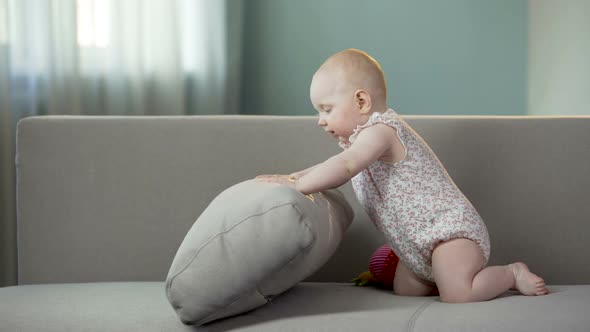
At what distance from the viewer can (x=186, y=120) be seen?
6.43 feet

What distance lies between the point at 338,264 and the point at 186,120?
52 cm

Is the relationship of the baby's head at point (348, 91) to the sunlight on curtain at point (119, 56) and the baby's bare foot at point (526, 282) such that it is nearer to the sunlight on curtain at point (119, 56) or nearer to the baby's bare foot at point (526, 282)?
the baby's bare foot at point (526, 282)

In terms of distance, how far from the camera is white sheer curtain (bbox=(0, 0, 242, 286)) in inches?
120

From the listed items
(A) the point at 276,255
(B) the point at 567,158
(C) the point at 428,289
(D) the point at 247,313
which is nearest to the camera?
(A) the point at 276,255

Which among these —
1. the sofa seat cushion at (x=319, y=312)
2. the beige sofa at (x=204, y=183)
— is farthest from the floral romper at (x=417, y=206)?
the beige sofa at (x=204, y=183)

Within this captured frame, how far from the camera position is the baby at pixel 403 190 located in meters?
1.54

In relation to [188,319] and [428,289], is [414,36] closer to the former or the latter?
[428,289]

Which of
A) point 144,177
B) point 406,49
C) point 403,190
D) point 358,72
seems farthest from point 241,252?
point 406,49

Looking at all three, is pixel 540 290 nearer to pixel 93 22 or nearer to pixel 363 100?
pixel 363 100

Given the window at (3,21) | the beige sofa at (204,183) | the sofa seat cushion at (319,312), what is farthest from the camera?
the window at (3,21)

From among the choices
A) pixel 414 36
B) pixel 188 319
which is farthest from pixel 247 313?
pixel 414 36

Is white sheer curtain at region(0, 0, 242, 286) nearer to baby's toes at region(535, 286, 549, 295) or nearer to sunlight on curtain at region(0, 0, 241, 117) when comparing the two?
sunlight on curtain at region(0, 0, 241, 117)

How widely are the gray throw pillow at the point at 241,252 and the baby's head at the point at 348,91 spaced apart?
12.7 inches

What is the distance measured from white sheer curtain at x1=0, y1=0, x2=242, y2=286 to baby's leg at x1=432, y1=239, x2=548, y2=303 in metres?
2.04
